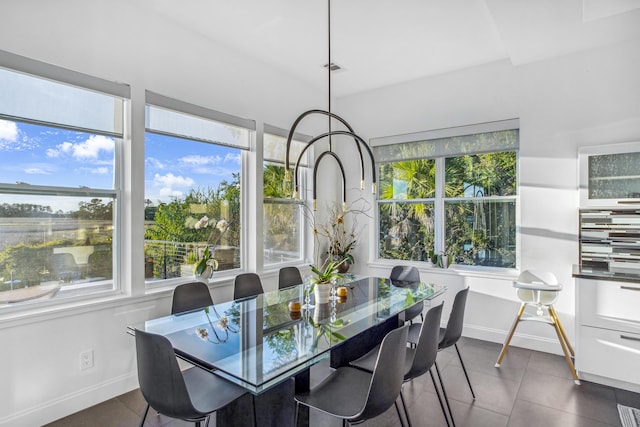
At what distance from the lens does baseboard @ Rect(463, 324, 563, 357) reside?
3660 mm

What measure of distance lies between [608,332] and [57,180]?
453 cm

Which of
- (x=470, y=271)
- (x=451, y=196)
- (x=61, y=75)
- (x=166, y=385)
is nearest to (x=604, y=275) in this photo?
(x=470, y=271)

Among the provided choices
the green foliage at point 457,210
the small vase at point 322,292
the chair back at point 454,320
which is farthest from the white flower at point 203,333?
the green foliage at point 457,210

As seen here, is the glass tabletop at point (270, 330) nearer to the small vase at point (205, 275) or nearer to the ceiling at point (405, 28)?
the small vase at point (205, 275)

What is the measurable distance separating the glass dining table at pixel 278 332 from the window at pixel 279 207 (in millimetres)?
1273

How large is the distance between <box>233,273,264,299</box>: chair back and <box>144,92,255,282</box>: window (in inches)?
12.2

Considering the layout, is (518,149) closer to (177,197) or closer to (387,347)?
(387,347)

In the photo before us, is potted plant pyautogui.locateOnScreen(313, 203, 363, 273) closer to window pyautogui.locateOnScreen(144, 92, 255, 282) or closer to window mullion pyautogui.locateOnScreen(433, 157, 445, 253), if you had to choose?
window mullion pyautogui.locateOnScreen(433, 157, 445, 253)

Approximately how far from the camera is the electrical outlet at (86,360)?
2.59m

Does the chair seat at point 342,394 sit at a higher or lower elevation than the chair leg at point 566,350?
higher

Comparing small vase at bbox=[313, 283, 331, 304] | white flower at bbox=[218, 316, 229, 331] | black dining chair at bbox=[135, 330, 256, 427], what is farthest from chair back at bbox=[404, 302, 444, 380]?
white flower at bbox=[218, 316, 229, 331]

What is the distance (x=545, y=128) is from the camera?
3.73 m

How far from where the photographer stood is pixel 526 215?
12.5 feet

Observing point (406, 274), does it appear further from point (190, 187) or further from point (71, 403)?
point (71, 403)
